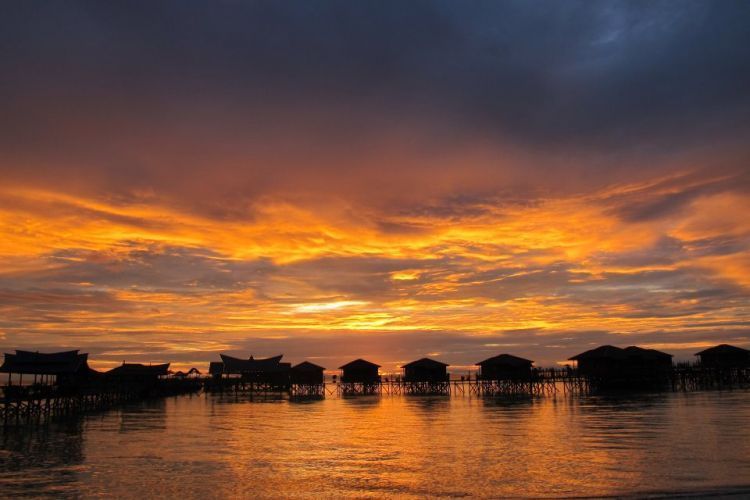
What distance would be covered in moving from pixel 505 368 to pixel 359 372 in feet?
69.6

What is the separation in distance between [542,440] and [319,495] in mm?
14133

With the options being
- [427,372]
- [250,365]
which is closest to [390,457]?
[427,372]

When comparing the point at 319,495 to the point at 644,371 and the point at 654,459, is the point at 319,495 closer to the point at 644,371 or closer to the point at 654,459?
the point at 654,459

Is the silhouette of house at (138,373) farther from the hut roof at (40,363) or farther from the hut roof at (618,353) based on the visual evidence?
the hut roof at (618,353)

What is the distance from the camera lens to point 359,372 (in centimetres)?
8581

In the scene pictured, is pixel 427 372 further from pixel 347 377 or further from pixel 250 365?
pixel 250 365

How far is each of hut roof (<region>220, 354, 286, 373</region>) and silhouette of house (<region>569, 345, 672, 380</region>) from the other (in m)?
46.0

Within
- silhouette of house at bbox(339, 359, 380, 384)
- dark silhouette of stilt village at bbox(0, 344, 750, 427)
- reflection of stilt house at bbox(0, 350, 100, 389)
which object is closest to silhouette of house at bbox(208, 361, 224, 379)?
dark silhouette of stilt village at bbox(0, 344, 750, 427)

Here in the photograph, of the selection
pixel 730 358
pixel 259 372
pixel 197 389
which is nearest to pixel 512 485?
pixel 730 358

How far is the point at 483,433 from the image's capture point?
31000mm

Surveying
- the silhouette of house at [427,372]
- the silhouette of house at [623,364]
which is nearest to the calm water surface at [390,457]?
the silhouette of house at [623,364]

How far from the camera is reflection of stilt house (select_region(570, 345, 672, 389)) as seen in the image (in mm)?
70438

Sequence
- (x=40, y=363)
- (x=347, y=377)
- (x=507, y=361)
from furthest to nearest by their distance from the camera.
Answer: (x=347, y=377), (x=507, y=361), (x=40, y=363)

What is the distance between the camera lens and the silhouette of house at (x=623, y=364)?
7025 centimetres
